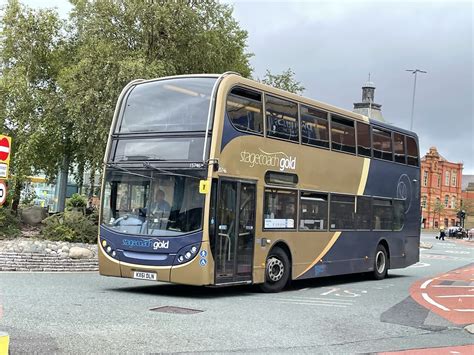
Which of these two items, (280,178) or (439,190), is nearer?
(280,178)

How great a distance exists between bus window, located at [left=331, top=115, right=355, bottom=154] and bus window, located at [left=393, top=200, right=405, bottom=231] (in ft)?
11.0

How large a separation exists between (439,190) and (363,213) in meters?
107

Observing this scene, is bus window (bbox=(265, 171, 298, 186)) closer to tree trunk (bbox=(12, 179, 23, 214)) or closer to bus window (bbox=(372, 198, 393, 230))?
bus window (bbox=(372, 198, 393, 230))

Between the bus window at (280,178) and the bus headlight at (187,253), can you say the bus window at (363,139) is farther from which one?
the bus headlight at (187,253)

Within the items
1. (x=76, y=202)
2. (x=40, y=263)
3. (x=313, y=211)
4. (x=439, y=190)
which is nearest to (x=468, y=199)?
(x=439, y=190)

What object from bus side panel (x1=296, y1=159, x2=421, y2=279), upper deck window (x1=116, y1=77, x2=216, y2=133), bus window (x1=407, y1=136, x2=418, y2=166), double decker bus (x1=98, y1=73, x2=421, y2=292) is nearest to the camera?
double decker bus (x1=98, y1=73, x2=421, y2=292)

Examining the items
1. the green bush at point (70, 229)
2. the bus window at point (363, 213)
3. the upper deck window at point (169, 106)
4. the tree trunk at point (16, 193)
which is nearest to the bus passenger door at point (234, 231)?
the upper deck window at point (169, 106)

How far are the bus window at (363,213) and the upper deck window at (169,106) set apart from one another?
251 inches

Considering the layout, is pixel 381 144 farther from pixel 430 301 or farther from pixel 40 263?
pixel 40 263

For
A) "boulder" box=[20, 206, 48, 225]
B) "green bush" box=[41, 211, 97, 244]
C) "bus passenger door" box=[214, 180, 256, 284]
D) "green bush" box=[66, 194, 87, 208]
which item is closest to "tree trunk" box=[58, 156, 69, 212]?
"green bush" box=[66, 194, 87, 208]

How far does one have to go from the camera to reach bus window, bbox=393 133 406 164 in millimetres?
18578

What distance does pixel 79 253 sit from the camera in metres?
16.6

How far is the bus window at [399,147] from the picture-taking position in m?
18.6

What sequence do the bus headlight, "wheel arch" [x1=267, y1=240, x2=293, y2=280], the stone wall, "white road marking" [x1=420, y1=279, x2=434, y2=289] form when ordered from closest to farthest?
the bus headlight → "wheel arch" [x1=267, y1=240, x2=293, y2=280] → the stone wall → "white road marking" [x1=420, y1=279, x2=434, y2=289]
